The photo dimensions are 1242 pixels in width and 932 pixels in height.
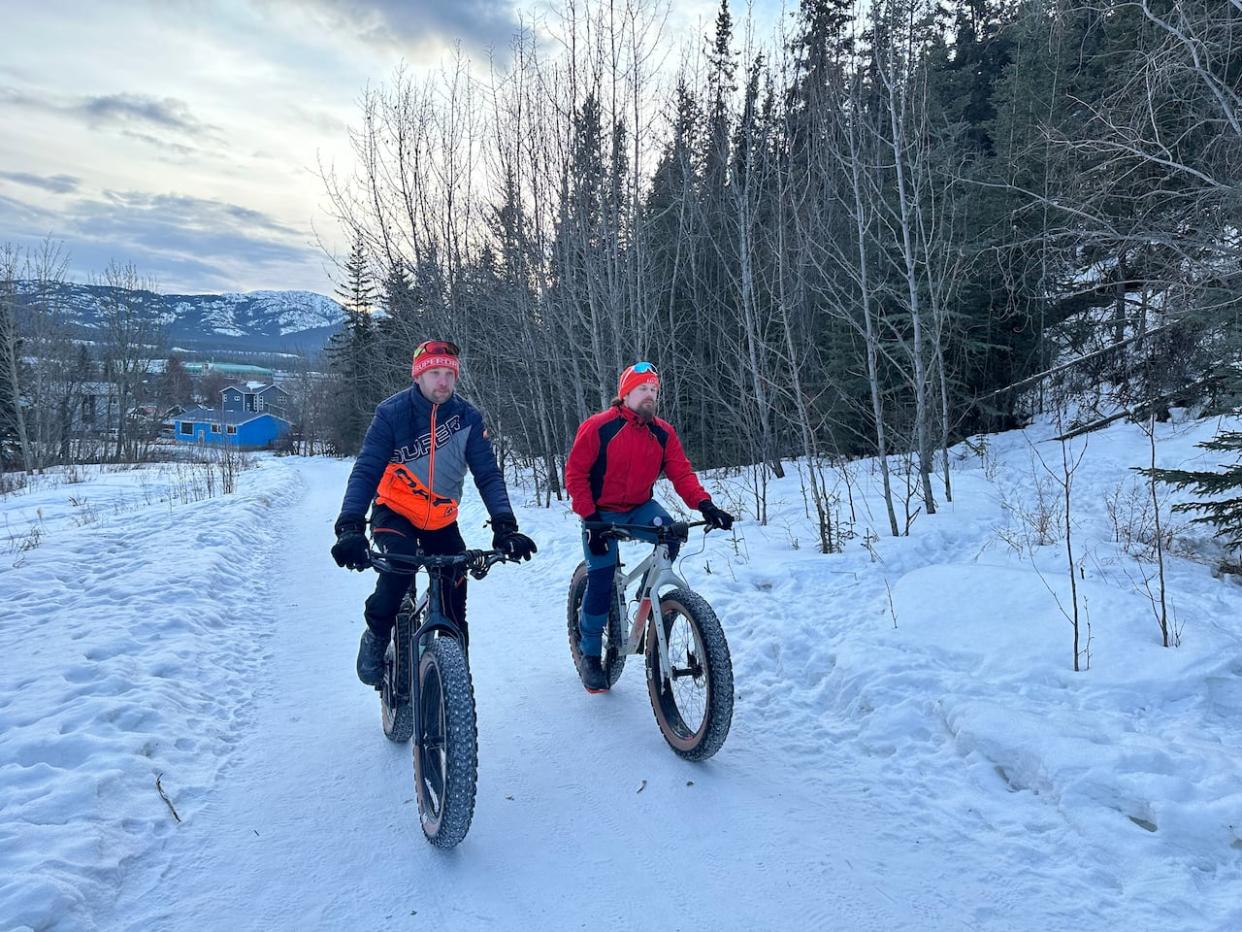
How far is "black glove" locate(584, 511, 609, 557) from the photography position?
419cm

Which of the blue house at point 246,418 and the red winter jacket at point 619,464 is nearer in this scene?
the red winter jacket at point 619,464

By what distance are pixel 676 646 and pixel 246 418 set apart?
327ft

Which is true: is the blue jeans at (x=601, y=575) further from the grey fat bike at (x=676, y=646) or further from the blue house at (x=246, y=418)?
the blue house at (x=246, y=418)

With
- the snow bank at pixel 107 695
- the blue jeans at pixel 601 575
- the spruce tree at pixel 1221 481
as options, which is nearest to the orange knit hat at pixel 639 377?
the blue jeans at pixel 601 575

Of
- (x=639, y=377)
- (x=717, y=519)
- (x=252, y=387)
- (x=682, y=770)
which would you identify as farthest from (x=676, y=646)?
(x=252, y=387)

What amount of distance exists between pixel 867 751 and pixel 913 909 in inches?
48.9

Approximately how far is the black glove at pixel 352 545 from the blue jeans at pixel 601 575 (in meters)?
1.54

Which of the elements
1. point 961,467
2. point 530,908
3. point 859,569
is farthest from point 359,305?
point 530,908

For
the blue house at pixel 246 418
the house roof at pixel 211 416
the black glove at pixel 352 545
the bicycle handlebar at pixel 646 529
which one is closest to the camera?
the black glove at pixel 352 545

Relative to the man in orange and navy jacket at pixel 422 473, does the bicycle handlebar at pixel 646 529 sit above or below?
below

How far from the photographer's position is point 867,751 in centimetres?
385

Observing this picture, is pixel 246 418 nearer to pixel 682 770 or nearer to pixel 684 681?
pixel 684 681

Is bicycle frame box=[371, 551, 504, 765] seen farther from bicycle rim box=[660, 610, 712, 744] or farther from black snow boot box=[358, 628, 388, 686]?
bicycle rim box=[660, 610, 712, 744]

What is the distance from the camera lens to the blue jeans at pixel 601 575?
432 cm
